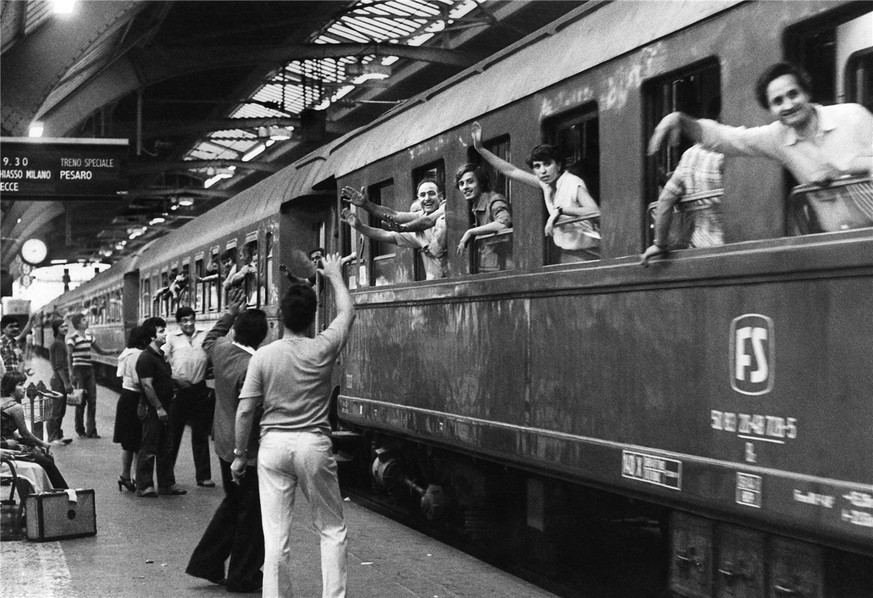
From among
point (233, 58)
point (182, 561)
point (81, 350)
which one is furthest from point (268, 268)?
point (233, 58)

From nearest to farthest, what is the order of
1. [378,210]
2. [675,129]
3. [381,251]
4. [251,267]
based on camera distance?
1. [675,129]
2. [378,210]
3. [381,251]
4. [251,267]

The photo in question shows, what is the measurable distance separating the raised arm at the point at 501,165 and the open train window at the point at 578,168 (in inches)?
8.3

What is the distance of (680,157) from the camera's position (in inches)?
254

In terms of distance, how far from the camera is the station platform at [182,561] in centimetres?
797

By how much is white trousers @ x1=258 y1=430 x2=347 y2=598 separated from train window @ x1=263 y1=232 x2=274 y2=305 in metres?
8.60

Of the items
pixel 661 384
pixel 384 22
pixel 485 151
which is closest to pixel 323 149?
pixel 485 151

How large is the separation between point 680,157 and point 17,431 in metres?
6.45

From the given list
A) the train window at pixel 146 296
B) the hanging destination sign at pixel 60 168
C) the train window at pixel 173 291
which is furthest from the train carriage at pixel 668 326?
the train window at pixel 146 296

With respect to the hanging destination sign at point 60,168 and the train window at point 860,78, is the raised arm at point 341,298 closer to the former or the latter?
the train window at point 860,78

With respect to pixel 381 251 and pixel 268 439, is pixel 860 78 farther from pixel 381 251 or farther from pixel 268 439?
pixel 381 251

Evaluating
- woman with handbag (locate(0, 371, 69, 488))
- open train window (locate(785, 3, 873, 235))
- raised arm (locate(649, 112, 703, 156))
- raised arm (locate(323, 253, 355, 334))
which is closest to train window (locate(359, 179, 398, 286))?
woman with handbag (locate(0, 371, 69, 488))

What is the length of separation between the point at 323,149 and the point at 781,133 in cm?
957

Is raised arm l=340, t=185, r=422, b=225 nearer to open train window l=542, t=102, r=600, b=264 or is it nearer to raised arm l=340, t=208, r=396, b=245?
raised arm l=340, t=208, r=396, b=245

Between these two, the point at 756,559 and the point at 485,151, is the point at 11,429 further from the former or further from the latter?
the point at 756,559
